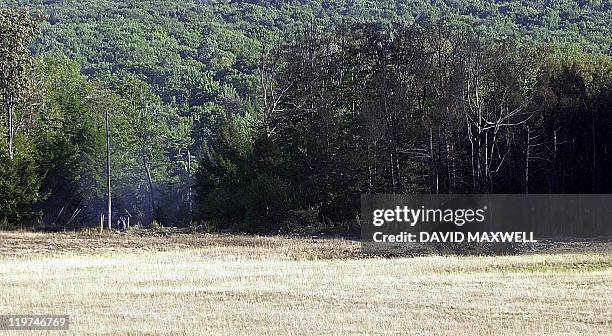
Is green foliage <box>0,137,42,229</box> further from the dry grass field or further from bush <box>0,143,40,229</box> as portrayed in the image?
the dry grass field

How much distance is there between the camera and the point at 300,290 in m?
25.5

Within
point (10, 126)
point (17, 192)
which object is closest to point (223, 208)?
point (17, 192)

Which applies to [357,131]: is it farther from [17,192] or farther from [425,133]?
[17,192]

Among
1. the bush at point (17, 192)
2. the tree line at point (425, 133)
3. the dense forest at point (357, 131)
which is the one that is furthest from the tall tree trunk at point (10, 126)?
the tree line at point (425, 133)

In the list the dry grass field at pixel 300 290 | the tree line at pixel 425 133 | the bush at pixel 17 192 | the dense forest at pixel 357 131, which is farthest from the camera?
the bush at pixel 17 192

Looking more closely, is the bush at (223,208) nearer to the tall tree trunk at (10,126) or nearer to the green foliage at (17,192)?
the green foliage at (17,192)

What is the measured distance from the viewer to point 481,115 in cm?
5012

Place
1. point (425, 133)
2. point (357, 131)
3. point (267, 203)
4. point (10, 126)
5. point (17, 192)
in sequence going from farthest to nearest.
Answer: point (10, 126) → point (425, 133) → point (357, 131) → point (17, 192) → point (267, 203)

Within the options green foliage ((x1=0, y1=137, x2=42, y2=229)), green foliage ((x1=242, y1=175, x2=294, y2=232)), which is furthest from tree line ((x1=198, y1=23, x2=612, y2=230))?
green foliage ((x1=0, y1=137, x2=42, y2=229))

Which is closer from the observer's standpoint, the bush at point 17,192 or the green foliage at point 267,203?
the green foliage at point 267,203

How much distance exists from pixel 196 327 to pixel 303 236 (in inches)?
1152

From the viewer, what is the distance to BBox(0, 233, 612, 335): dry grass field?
19172 mm

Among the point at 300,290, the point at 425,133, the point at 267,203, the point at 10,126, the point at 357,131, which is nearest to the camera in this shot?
the point at 300,290

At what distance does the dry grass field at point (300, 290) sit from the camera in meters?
19.2
